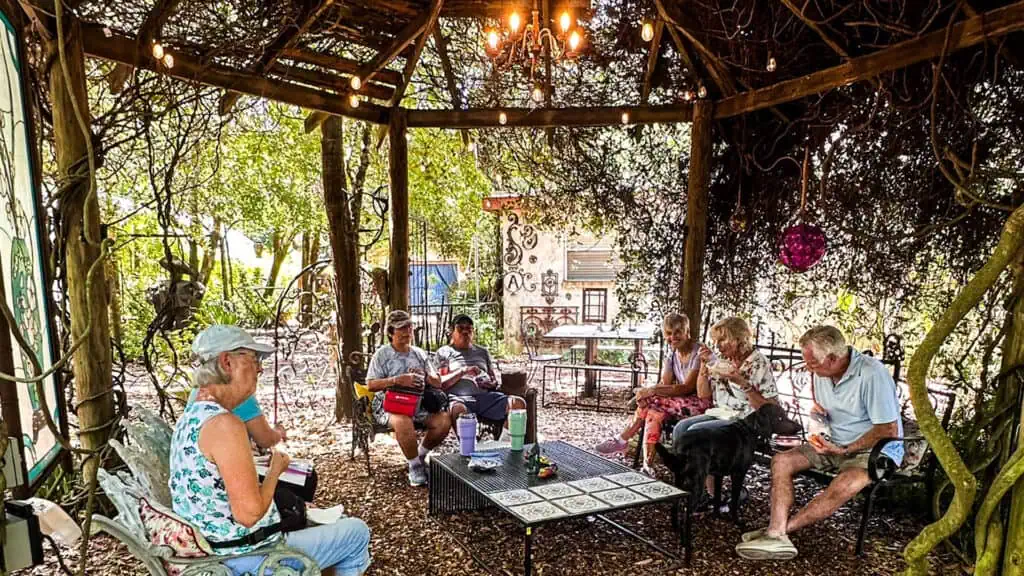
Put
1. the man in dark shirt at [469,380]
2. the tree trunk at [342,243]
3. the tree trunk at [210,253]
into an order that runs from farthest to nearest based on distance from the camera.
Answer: the tree trunk at [210,253], the tree trunk at [342,243], the man in dark shirt at [469,380]

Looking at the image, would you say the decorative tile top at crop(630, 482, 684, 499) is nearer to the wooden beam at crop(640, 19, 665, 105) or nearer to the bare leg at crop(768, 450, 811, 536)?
the bare leg at crop(768, 450, 811, 536)

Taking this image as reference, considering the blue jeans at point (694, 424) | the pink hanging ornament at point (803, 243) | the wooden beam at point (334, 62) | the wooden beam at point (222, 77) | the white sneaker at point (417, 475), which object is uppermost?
the wooden beam at point (334, 62)

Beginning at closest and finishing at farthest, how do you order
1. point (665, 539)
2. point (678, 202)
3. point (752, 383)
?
point (665, 539) < point (752, 383) < point (678, 202)

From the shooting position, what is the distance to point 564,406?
21.1 ft

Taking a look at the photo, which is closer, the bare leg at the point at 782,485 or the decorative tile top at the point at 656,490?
the decorative tile top at the point at 656,490

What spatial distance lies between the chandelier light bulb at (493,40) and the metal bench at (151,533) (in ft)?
8.99

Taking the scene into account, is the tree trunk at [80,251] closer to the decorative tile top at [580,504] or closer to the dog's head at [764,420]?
the decorative tile top at [580,504]

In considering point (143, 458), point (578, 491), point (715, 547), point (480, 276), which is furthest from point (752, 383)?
point (480, 276)

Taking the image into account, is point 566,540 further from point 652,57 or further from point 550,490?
point 652,57

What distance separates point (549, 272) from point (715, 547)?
26.0ft

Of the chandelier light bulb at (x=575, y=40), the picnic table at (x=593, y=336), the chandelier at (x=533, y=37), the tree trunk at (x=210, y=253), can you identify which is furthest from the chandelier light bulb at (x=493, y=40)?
the tree trunk at (x=210, y=253)

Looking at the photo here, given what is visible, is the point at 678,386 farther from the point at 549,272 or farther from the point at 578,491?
the point at 549,272

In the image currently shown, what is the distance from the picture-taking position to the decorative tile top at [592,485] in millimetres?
2998

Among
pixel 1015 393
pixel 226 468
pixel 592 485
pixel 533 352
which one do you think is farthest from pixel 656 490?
pixel 533 352
